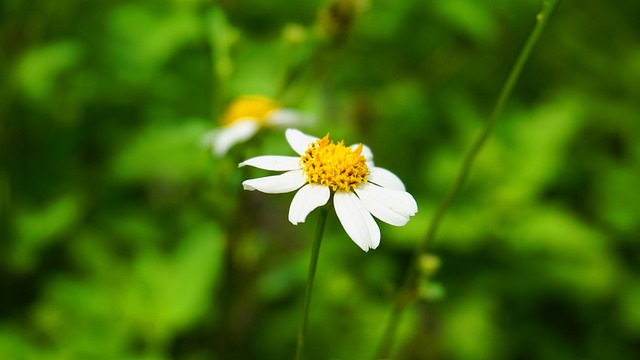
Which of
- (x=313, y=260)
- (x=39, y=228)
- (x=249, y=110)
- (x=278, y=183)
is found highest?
(x=249, y=110)

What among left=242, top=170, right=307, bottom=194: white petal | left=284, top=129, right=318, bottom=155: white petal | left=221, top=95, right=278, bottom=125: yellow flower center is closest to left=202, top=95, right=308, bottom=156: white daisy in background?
left=221, top=95, right=278, bottom=125: yellow flower center

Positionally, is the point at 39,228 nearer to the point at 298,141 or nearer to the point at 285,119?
the point at 285,119

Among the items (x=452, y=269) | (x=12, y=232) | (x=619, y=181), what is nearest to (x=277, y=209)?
(x=452, y=269)

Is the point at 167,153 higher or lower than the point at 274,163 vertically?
higher

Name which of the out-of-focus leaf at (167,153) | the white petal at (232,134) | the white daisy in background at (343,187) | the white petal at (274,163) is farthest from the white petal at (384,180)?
the out-of-focus leaf at (167,153)

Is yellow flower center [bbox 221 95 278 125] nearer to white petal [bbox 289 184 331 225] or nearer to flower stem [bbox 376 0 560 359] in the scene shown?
flower stem [bbox 376 0 560 359]

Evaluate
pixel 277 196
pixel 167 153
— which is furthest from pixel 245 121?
pixel 277 196

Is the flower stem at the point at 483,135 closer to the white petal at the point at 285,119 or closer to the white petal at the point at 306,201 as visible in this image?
the white petal at the point at 306,201
